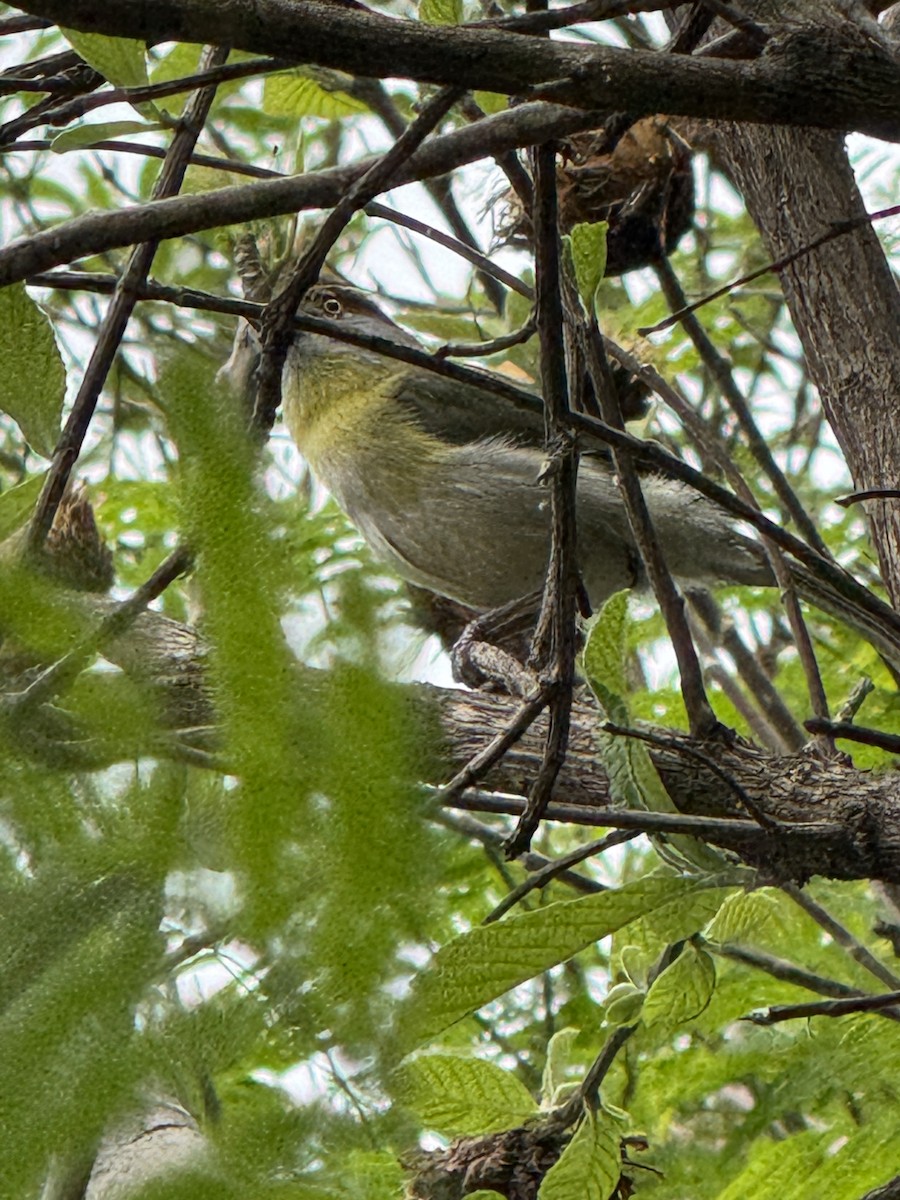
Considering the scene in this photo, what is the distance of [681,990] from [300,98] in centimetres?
235

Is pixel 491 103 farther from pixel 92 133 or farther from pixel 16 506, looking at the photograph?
pixel 16 506

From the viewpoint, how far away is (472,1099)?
2.31m

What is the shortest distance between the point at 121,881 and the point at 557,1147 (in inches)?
71.6

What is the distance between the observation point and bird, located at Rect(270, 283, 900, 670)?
4609mm

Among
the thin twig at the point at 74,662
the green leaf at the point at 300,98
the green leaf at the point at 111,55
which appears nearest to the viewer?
the thin twig at the point at 74,662

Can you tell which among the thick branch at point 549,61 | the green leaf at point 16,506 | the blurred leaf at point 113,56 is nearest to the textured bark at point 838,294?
the thick branch at point 549,61

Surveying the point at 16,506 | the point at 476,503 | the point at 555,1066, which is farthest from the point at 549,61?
the point at 476,503

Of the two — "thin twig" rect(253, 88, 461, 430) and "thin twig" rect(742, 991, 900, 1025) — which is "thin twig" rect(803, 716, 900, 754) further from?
"thin twig" rect(253, 88, 461, 430)

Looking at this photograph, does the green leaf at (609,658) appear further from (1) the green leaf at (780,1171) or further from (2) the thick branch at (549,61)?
(1) the green leaf at (780,1171)

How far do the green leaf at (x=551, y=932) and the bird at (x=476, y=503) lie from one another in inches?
99.2

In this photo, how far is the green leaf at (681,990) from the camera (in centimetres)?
211

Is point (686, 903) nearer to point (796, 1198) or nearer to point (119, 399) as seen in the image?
point (796, 1198)

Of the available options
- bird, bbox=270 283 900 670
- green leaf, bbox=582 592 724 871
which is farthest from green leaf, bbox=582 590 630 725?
bird, bbox=270 283 900 670

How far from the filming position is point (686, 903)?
1.97m
